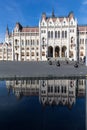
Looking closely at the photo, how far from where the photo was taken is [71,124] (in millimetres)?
8578

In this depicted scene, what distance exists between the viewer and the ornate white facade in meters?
100

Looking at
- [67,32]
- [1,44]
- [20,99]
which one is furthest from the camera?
[1,44]

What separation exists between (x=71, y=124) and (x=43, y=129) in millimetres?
1203

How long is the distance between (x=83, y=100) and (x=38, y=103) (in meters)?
2.50

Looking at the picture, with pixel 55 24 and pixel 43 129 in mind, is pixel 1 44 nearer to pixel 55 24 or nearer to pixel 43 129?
pixel 55 24

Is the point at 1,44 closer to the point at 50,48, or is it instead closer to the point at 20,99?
the point at 50,48

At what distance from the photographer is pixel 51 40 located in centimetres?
10044

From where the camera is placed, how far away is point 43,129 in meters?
8.00

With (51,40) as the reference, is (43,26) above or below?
above

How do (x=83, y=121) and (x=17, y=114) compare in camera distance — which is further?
(x=17, y=114)

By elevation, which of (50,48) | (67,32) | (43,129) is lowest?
(43,129)

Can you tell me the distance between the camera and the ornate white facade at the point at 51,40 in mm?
100062

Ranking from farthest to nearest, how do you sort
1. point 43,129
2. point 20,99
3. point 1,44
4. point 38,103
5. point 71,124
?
point 1,44 < point 20,99 < point 38,103 < point 71,124 < point 43,129

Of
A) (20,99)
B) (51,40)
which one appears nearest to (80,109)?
(20,99)
